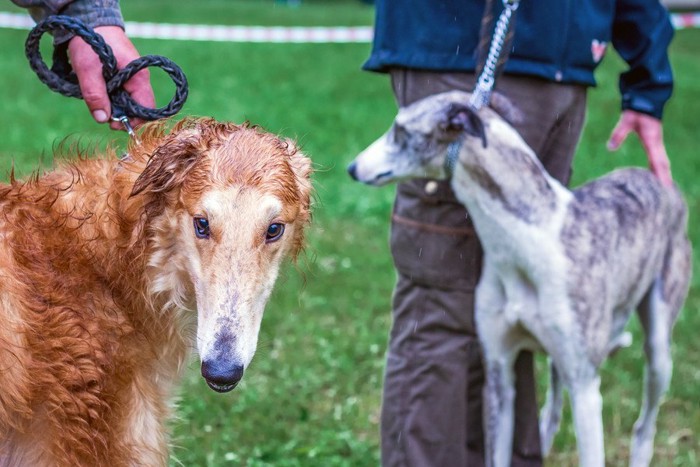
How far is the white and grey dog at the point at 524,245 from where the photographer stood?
3.63 metres

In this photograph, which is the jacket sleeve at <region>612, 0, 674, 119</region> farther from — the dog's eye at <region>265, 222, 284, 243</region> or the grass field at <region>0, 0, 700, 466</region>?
the dog's eye at <region>265, 222, 284, 243</region>

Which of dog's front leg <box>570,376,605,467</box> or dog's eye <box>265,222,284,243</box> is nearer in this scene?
dog's eye <box>265,222,284,243</box>

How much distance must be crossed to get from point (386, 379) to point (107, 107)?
169 centimetres

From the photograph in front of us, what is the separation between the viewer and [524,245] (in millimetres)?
3643

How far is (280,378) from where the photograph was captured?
17.4 ft

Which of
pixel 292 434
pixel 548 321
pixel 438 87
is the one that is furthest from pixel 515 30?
pixel 292 434

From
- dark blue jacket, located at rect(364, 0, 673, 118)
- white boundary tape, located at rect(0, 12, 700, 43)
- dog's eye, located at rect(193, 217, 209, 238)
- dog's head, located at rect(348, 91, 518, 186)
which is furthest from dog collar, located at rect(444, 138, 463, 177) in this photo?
A: white boundary tape, located at rect(0, 12, 700, 43)

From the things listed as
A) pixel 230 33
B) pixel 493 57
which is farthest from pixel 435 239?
pixel 230 33

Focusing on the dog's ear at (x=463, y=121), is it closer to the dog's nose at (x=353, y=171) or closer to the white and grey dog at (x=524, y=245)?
the white and grey dog at (x=524, y=245)

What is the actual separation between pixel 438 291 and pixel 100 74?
1.57 m

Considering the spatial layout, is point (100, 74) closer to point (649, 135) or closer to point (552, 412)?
point (649, 135)

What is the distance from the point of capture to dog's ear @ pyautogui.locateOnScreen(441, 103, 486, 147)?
3.55 metres

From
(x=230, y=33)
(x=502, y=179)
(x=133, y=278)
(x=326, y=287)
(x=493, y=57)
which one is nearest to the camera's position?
(x=133, y=278)

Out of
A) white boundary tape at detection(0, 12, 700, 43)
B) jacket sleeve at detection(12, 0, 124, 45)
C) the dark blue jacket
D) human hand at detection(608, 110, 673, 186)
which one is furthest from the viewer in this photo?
white boundary tape at detection(0, 12, 700, 43)
